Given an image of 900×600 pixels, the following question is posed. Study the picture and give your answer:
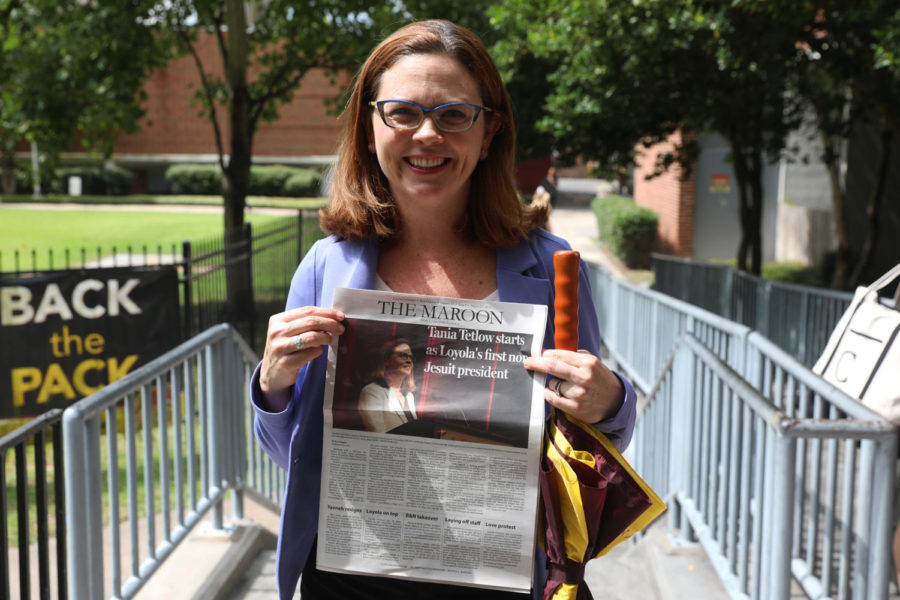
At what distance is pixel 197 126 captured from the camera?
4628 cm

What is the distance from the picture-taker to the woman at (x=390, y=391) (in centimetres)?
182

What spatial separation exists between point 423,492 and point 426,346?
11.6 inches

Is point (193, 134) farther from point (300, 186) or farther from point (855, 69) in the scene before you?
point (855, 69)

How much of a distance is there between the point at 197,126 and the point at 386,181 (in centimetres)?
4671

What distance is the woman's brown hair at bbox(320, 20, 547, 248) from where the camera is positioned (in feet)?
6.22

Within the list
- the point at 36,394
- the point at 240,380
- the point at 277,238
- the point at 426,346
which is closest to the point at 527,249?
the point at 426,346

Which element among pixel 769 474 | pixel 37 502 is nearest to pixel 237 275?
pixel 37 502

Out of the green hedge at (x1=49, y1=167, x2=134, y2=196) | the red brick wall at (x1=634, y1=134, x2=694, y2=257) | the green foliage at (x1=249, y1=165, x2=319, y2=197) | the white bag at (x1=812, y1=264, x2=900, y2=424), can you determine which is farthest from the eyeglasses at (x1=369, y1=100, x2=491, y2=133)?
the green hedge at (x1=49, y1=167, x2=134, y2=196)

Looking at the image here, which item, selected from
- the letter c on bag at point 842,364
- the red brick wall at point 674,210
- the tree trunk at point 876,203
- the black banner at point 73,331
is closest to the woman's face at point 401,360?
the letter c on bag at point 842,364

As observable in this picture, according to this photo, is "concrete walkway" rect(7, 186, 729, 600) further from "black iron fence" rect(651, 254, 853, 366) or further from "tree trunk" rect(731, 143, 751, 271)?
"tree trunk" rect(731, 143, 751, 271)

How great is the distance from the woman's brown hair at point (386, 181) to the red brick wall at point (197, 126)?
142 ft

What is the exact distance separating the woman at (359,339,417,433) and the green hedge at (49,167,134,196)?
4229 cm

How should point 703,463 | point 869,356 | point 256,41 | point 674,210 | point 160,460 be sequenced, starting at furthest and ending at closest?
point 674,210 < point 256,41 < point 703,463 < point 160,460 < point 869,356

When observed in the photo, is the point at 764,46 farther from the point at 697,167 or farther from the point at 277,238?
the point at 697,167
